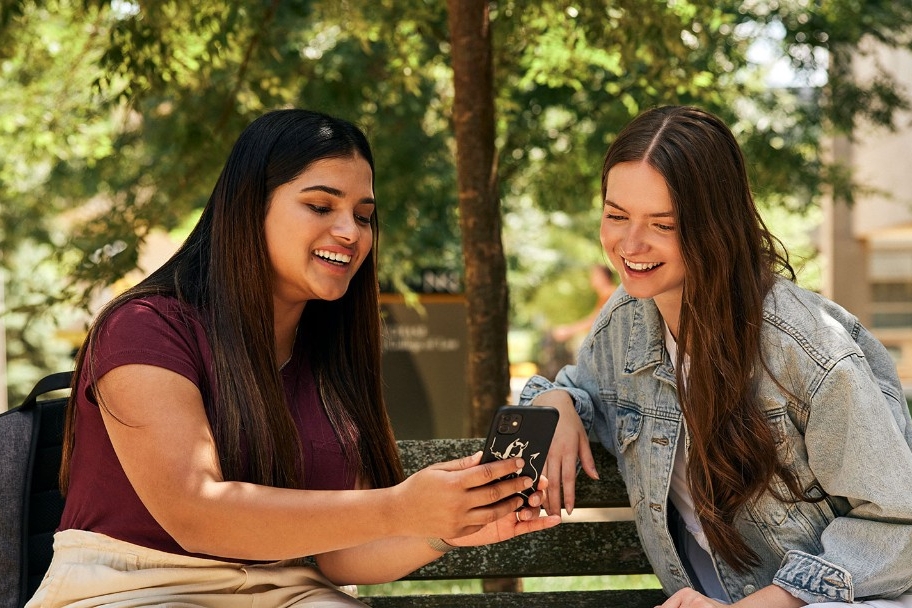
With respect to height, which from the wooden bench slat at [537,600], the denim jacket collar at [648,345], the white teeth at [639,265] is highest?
the white teeth at [639,265]

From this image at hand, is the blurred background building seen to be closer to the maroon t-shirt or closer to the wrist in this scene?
the wrist

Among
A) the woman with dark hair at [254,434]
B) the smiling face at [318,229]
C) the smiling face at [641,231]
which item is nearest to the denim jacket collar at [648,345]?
the smiling face at [641,231]

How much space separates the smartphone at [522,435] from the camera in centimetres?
228

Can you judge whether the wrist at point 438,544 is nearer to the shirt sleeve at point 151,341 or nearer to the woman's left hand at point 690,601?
the woman's left hand at point 690,601

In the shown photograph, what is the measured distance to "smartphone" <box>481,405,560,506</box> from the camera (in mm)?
A: 2283

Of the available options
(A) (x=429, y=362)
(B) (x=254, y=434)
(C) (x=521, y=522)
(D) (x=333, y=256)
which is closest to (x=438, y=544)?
(C) (x=521, y=522)

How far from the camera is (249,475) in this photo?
2584 mm

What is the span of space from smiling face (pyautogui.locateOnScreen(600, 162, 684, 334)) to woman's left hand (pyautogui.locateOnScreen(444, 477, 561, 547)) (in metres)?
0.62

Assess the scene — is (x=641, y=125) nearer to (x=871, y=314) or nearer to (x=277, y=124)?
(x=277, y=124)

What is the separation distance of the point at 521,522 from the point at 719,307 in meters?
0.76

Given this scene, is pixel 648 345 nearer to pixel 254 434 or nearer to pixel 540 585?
pixel 254 434

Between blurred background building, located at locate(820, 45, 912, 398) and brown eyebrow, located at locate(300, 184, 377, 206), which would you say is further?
blurred background building, located at locate(820, 45, 912, 398)

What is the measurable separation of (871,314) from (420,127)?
25471 mm

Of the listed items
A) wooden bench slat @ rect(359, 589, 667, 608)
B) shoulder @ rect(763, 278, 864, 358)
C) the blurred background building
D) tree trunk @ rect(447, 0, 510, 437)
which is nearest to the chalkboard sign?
tree trunk @ rect(447, 0, 510, 437)
